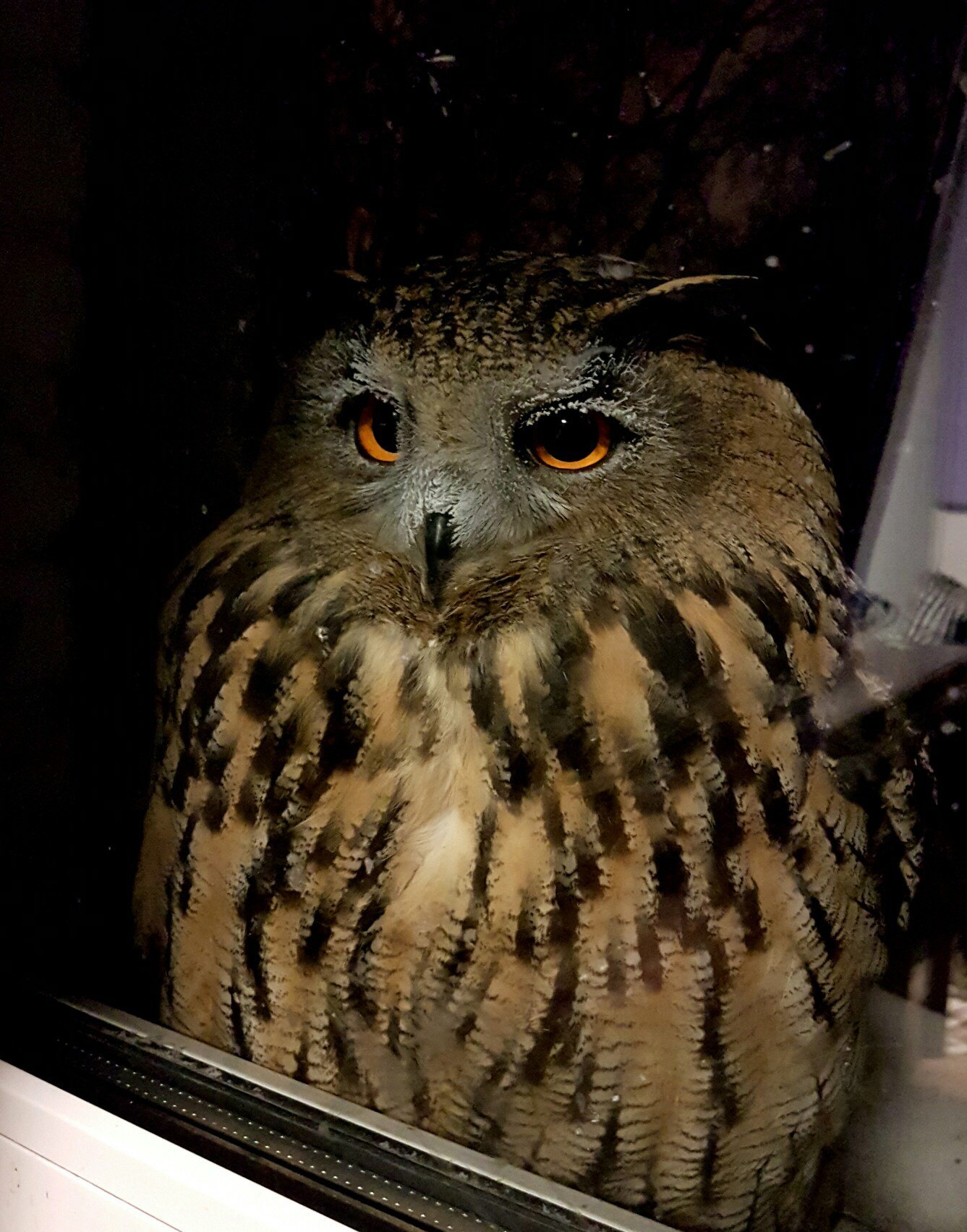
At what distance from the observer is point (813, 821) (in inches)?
25.9

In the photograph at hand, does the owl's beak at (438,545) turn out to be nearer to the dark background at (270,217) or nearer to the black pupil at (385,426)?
the black pupil at (385,426)

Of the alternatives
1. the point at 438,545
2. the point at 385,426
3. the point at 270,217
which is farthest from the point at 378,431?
the point at 270,217

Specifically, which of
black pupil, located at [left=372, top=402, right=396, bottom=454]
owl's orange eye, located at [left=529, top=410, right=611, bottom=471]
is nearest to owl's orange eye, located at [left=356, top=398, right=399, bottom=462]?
black pupil, located at [left=372, top=402, right=396, bottom=454]

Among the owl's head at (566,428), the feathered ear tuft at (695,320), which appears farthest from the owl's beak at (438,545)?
the feathered ear tuft at (695,320)

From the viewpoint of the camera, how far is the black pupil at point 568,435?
602 millimetres

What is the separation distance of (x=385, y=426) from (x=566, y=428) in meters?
0.14

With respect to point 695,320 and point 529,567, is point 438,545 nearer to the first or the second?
point 529,567

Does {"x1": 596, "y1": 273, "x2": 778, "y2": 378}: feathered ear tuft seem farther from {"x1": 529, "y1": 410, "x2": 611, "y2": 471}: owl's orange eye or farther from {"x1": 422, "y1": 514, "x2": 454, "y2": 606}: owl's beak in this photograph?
{"x1": 422, "y1": 514, "x2": 454, "y2": 606}: owl's beak

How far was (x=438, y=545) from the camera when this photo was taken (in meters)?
0.62

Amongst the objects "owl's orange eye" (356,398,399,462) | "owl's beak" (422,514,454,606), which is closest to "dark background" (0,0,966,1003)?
"owl's orange eye" (356,398,399,462)

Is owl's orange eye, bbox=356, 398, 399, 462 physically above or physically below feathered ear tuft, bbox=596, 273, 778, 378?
below

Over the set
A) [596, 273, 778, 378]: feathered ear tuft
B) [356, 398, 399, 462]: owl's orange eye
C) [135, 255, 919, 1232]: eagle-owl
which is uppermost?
[596, 273, 778, 378]: feathered ear tuft

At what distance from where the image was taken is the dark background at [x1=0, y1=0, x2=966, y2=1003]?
576 mm

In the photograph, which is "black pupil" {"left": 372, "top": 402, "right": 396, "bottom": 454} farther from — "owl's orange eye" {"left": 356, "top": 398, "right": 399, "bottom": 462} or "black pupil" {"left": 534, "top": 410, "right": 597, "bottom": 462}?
"black pupil" {"left": 534, "top": 410, "right": 597, "bottom": 462}
